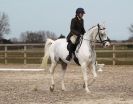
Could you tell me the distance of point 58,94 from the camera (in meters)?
11.2

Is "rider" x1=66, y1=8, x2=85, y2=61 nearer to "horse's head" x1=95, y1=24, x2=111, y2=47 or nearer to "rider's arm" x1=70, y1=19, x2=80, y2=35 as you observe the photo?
"rider's arm" x1=70, y1=19, x2=80, y2=35

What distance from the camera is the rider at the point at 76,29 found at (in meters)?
11.4

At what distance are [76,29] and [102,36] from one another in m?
0.76

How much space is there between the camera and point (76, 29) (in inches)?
454

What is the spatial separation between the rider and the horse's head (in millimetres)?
484

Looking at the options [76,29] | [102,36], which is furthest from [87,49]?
[76,29]

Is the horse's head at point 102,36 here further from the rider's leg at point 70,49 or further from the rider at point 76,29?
the rider's leg at point 70,49

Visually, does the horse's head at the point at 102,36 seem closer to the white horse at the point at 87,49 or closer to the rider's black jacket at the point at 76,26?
the white horse at the point at 87,49

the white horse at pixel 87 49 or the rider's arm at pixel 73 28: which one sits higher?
the rider's arm at pixel 73 28

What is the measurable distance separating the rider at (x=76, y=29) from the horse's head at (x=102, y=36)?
0.48m

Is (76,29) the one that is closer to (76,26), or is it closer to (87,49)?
(76,26)

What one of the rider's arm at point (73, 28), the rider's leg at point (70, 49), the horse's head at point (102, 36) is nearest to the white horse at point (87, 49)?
the horse's head at point (102, 36)

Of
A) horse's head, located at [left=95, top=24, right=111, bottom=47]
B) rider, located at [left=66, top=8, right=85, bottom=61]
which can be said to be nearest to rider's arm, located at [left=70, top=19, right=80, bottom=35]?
rider, located at [left=66, top=8, right=85, bottom=61]

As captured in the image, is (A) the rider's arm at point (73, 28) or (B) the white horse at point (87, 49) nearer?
(B) the white horse at point (87, 49)
